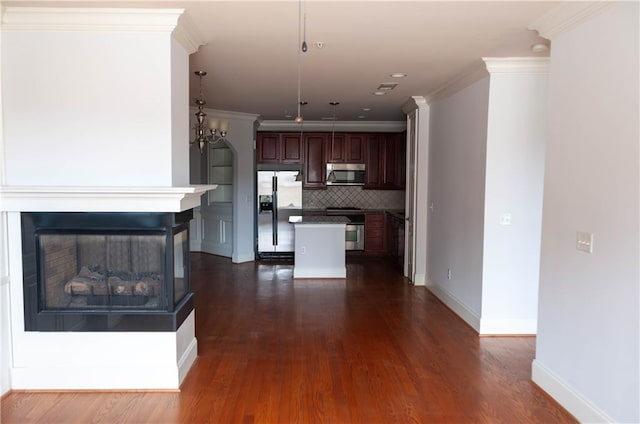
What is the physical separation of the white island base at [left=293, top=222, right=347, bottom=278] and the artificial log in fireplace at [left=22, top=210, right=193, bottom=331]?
3635 mm

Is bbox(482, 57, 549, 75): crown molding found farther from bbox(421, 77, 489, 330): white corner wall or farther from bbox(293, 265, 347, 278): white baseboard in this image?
bbox(293, 265, 347, 278): white baseboard

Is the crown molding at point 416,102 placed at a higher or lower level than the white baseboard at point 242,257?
higher

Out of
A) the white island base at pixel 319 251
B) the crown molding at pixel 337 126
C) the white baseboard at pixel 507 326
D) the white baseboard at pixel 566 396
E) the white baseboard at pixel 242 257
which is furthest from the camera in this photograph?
the crown molding at pixel 337 126

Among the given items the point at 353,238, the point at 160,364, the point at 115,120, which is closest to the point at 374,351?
the point at 160,364

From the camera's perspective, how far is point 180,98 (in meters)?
3.24

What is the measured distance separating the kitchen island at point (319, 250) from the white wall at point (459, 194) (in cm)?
135

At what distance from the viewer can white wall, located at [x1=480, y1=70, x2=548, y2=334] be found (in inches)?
160

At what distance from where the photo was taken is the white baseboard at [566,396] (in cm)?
256

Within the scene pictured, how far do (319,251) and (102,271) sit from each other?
12.9 feet

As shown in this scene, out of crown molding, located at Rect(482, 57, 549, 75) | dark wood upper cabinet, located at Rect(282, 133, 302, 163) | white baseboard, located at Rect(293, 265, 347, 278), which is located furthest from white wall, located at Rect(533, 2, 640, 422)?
dark wood upper cabinet, located at Rect(282, 133, 302, 163)

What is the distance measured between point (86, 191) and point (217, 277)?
13.1 ft

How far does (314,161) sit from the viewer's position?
859 centimetres

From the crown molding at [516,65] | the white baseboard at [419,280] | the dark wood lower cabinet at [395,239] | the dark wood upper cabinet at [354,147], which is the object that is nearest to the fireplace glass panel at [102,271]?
the crown molding at [516,65]

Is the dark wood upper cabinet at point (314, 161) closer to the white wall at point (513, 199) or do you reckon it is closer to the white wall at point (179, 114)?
the white wall at point (513, 199)
